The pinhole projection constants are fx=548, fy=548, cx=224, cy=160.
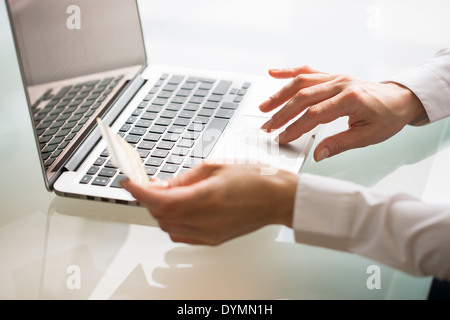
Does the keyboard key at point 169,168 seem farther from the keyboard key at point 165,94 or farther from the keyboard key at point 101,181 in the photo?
the keyboard key at point 165,94

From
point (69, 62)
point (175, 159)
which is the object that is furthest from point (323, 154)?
point (69, 62)

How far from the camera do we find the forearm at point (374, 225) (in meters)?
0.70

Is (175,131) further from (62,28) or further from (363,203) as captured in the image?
(363,203)

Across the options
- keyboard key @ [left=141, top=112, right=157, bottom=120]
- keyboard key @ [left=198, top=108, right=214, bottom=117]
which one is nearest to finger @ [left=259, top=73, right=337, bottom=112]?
keyboard key @ [left=198, top=108, right=214, bottom=117]

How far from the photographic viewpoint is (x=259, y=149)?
94 centimetres

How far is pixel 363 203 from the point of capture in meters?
0.74

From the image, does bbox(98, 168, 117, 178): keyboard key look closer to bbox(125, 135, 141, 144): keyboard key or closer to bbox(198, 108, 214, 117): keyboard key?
bbox(125, 135, 141, 144): keyboard key

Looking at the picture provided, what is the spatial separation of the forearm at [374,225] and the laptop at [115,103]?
161mm

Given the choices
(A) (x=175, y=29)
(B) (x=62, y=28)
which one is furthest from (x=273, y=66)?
(B) (x=62, y=28)

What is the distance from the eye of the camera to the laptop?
2.82ft

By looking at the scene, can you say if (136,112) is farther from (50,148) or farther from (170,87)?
(50,148)

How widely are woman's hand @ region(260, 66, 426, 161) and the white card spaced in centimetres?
26

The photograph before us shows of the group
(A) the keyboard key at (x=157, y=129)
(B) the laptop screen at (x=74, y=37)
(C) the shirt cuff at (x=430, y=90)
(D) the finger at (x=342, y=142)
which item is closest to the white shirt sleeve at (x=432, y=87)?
(C) the shirt cuff at (x=430, y=90)

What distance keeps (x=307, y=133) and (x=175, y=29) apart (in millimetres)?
687
